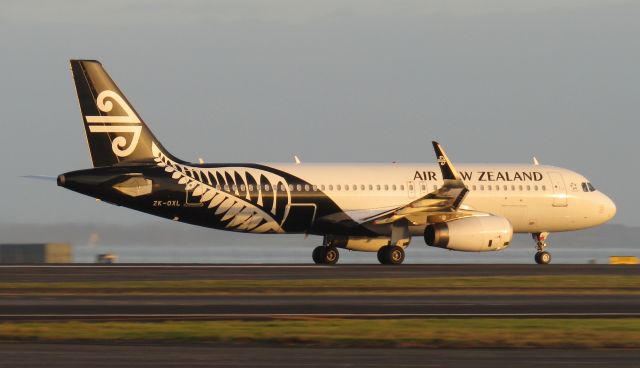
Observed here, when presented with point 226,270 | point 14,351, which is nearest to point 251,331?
point 14,351

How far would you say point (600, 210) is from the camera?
5644cm

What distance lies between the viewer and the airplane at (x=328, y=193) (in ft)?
155

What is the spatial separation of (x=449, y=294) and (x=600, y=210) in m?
25.7

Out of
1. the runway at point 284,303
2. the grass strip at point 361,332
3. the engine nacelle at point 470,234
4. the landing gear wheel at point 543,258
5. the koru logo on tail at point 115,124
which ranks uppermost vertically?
the koru logo on tail at point 115,124

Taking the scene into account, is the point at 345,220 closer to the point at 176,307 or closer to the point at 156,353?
the point at 176,307

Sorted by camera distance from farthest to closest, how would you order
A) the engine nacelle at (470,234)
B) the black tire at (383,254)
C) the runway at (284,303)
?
the black tire at (383,254)
the engine nacelle at (470,234)
the runway at (284,303)

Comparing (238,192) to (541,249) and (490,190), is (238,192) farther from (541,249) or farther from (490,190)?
(541,249)

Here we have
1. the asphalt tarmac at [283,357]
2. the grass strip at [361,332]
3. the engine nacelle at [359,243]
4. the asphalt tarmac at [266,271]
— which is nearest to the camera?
the asphalt tarmac at [283,357]

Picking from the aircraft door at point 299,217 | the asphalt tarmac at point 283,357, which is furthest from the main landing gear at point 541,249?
the asphalt tarmac at point 283,357

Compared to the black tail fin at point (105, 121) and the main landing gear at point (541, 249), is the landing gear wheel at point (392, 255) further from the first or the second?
the black tail fin at point (105, 121)

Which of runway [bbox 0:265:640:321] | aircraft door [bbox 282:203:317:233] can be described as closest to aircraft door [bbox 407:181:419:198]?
aircraft door [bbox 282:203:317:233]

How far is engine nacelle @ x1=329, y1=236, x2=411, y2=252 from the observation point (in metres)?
51.5

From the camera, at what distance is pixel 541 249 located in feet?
185

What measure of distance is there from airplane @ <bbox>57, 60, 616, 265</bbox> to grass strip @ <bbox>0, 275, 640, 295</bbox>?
31.1 feet
